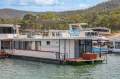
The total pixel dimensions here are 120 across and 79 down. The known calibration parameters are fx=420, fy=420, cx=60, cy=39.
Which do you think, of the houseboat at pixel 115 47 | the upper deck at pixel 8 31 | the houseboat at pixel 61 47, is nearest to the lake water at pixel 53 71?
the houseboat at pixel 61 47

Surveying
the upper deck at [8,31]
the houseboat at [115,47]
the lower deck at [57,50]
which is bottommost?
the houseboat at [115,47]

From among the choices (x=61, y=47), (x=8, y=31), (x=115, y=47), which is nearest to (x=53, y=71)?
(x=61, y=47)

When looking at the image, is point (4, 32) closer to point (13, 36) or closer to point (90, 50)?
point (13, 36)

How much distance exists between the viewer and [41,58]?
168 ft

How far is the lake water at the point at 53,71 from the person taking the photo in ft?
124

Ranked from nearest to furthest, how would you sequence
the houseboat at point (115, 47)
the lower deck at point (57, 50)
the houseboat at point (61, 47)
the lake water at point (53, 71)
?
the lake water at point (53, 71), the houseboat at point (61, 47), the lower deck at point (57, 50), the houseboat at point (115, 47)

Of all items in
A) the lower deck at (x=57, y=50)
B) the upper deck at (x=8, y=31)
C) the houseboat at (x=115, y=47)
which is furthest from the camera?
the houseboat at (x=115, y=47)

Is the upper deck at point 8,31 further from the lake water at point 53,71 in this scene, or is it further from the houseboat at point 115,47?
the houseboat at point 115,47

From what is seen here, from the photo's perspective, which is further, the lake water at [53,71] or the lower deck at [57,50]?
the lower deck at [57,50]

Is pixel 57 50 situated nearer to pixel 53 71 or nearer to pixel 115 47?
pixel 53 71

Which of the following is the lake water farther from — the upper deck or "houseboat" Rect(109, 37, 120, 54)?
"houseboat" Rect(109, 37, 120, 54)

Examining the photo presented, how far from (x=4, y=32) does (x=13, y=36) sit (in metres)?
1.73

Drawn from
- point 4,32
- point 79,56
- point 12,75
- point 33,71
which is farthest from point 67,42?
point 4,32

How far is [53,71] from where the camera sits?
136ft
